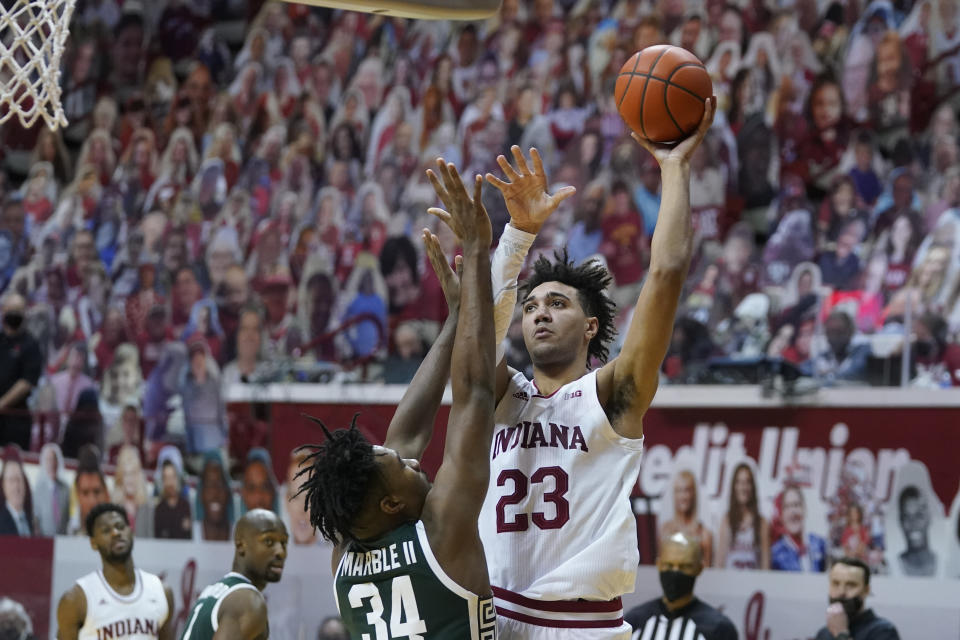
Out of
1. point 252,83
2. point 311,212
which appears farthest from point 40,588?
point 252,83

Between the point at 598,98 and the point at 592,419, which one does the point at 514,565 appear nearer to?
the point at 592,419

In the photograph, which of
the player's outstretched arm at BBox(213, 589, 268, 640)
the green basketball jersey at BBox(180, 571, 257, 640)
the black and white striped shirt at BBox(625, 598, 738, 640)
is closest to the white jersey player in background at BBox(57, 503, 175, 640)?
the green basketball jersey at BBox(180, 571, 257, 640)

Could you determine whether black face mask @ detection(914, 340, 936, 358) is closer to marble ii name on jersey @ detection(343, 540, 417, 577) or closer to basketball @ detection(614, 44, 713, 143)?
basketball @ detection(614, 44, 713, 143)

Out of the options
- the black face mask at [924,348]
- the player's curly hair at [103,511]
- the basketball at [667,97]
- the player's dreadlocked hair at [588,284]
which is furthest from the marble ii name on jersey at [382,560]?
the black face mask at [924,348]

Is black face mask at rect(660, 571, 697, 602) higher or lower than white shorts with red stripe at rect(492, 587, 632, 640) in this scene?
lower

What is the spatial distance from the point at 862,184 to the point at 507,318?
6039 mm

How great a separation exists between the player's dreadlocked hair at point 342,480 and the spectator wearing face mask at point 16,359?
7.61 metres

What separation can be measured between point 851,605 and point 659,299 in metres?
3.41

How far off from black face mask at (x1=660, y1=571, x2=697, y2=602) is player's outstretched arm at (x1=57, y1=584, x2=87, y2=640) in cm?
327

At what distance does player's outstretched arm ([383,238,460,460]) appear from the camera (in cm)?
374

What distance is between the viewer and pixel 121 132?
45.7 ft

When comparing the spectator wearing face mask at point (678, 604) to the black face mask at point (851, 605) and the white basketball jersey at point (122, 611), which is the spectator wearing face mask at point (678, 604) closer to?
the black face mask at point (851, 605)

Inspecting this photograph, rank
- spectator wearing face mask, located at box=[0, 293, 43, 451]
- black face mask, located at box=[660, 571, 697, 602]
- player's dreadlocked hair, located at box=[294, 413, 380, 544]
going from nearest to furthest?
player's dreadlocked hair, located at box=[294, 413, 380, 544] < black face mask, located at box=[660, 571, 697, 602] < spectator wearing face mask, located at box=[0, 293, 43, 451]

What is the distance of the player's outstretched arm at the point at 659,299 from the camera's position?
3400mm
